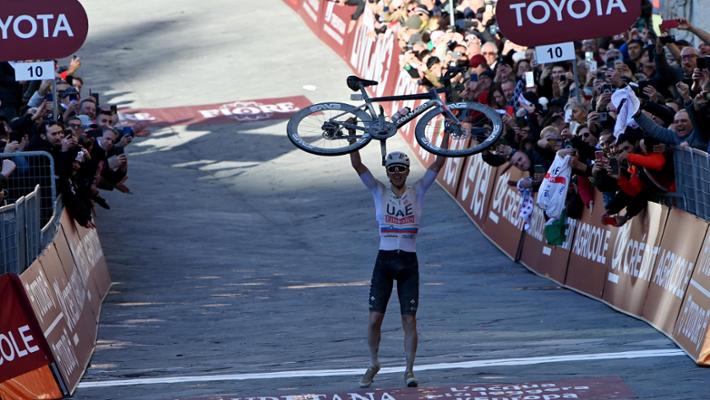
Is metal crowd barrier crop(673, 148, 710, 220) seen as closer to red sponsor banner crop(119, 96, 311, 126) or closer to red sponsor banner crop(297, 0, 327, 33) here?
red sponsor banner crop(119, 96, 311, 126)

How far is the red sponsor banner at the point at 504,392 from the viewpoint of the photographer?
12852 millimetres

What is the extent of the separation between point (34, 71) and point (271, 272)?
601cm

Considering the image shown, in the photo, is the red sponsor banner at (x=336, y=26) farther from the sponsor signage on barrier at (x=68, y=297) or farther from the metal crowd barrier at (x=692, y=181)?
the metal crowd barrier at (x=692, y=181)

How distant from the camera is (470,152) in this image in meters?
14.8

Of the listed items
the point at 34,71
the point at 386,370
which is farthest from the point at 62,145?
the point at 386,370

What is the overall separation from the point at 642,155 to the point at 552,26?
2341mm

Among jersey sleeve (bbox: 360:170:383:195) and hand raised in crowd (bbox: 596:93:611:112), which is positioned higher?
jersey sleeve (bbox: 360:170:383:195)

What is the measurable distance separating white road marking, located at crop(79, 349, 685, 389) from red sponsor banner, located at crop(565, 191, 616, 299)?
381 cm

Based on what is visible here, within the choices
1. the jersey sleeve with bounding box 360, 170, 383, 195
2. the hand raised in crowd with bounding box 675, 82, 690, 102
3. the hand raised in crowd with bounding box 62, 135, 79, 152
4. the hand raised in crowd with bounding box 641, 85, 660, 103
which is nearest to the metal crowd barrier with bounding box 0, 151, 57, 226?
the hand raised in crowd with bounding box 62, 135, 79, 152

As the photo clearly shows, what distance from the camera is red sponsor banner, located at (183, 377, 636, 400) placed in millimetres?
12852

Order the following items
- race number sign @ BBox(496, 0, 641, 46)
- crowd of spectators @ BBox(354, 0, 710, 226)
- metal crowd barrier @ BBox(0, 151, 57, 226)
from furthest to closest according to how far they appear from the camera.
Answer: race number sign @ BBox(496, 0, 641, 46), metal crowd barrier @ BBox(0, 151, 57, 226), crowd of spectators @ BBox(354, 0, 710, 226)

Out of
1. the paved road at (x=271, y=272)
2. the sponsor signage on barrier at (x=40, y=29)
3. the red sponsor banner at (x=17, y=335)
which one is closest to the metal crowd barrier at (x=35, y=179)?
the sponsor signage on barrier at (x=40, y=29)

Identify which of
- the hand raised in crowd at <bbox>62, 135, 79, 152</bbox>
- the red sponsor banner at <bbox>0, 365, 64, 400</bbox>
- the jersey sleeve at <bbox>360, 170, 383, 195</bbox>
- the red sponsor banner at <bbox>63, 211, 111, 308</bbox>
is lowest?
the red sponsor banner at <bbox>63, 211, 111, 308</bbox>

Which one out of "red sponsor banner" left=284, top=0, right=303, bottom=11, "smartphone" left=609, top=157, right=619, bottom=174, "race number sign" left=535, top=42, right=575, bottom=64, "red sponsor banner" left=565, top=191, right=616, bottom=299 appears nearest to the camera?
"smartphone" left=609, top=157, right=619, bottom=174
